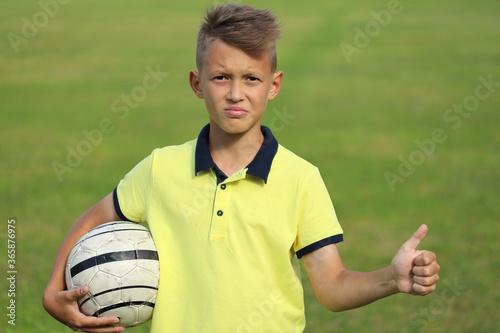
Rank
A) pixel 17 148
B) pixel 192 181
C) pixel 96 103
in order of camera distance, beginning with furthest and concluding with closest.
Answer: pixel 96 103 < pixel 17 148 < pixel 192 181

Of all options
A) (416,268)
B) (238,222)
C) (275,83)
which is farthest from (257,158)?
(416,268)

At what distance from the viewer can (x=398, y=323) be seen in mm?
5379

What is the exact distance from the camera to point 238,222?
2.74 metres

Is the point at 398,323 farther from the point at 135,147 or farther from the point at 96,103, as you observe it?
the point at 96,103

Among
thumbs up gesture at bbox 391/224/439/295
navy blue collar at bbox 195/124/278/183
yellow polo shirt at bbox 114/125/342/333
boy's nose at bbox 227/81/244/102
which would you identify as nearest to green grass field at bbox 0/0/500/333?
yellow polo shirt at bbox 114/125/342/333

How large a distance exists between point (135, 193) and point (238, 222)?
0.52 metres

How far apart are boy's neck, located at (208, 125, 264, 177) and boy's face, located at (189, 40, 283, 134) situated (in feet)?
0.24

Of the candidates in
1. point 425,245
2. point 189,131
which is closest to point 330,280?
point 425,245

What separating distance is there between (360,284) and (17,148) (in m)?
9.04

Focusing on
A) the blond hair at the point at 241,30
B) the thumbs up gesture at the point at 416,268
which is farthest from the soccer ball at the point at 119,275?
the thumbs up gesture at the point at 416,268

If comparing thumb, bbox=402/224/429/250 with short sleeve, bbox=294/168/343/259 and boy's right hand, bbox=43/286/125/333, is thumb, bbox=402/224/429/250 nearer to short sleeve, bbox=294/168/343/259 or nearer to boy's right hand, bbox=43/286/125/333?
short sleeve, bbox=294/168/343/259

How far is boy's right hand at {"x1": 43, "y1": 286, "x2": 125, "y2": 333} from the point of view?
280 cm

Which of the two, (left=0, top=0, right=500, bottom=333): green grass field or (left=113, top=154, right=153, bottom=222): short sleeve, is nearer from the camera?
(left=113, top=154, right=153, bottom=222): short sleeve

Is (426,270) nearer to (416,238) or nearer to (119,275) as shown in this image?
(416,238)
